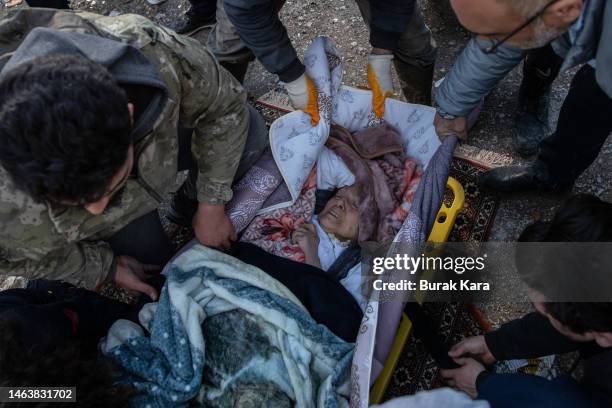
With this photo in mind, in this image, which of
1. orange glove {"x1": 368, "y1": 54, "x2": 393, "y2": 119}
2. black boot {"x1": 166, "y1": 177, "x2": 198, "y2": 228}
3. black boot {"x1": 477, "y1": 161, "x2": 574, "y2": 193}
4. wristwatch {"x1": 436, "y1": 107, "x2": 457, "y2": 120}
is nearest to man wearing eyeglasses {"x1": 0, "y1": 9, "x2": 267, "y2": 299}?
black boot {"x1": 166, "y1": 177, "x2": 198, "y2": 228}

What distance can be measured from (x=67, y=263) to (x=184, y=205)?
2.43 feet

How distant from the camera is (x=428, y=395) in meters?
1.15

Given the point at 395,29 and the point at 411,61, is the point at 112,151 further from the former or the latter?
the point at 411,61

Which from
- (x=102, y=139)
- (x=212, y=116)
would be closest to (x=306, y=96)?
(x=212, y=116)

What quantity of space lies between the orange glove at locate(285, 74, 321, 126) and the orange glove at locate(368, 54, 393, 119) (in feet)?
0.85

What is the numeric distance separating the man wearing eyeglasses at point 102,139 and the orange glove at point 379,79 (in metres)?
0.56

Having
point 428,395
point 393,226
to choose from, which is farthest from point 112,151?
point 393,226

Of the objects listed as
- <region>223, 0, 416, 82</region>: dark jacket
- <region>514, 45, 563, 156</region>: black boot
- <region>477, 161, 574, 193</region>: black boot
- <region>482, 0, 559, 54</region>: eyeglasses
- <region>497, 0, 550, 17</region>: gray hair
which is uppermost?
<region>497, 0, 550, 17</region>: gray hair

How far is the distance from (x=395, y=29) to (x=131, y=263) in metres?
1.37

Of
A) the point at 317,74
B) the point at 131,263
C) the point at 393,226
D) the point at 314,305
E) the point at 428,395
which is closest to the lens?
the point at 428,395

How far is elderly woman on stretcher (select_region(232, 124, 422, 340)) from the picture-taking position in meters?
2.05

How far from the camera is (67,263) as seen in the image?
1.60m

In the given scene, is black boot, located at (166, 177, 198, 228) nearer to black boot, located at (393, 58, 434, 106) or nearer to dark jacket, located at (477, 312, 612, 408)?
black boot, located at (393, 58, 434, 106)

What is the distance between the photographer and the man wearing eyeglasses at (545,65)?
46.9 inches
